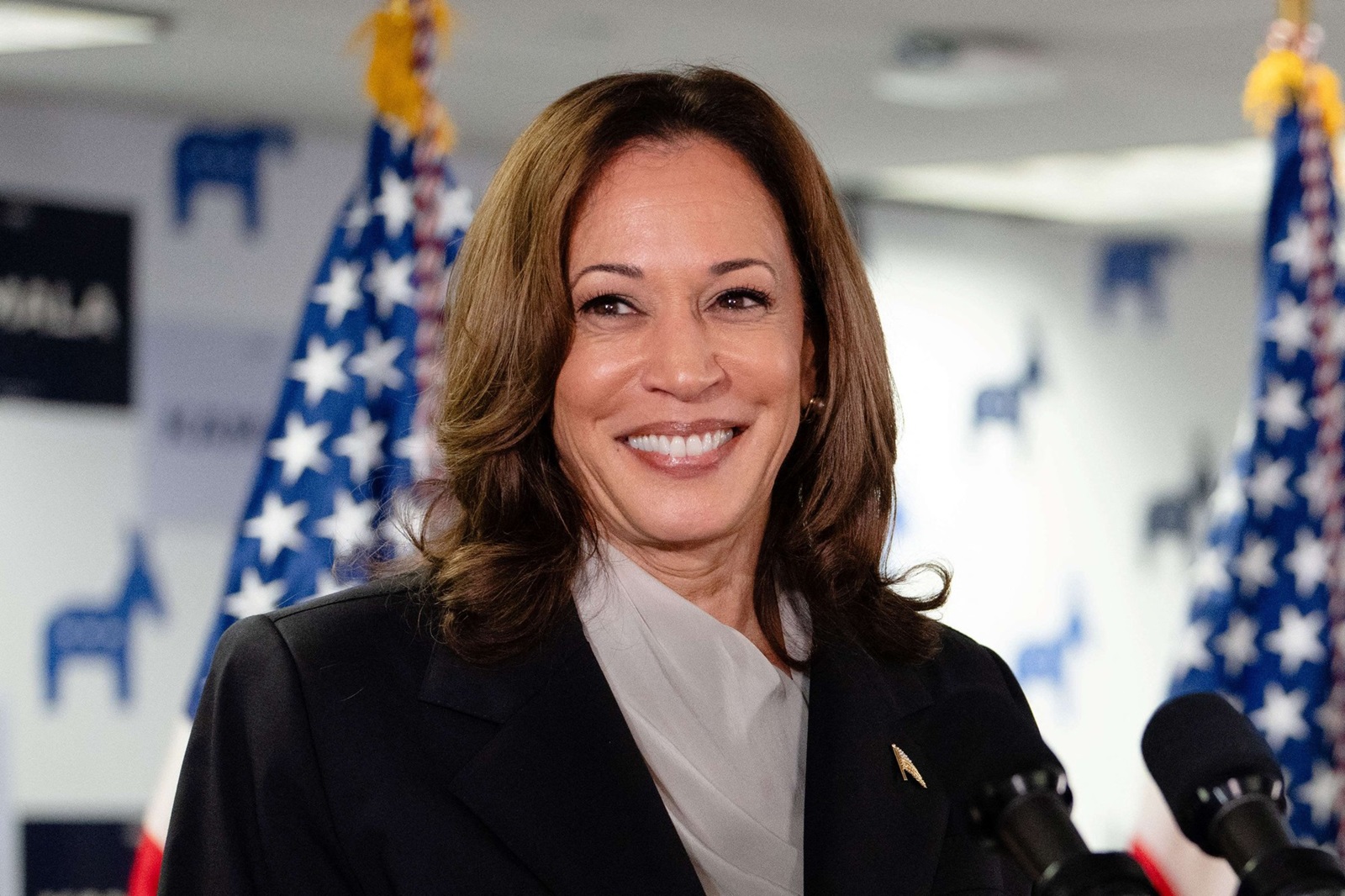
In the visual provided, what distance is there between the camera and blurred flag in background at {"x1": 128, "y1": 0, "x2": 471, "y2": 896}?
2.80 meters

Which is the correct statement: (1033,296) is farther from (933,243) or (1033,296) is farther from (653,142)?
(653,142)

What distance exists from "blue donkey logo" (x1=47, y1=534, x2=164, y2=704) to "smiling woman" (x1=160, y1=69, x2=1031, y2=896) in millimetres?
3292

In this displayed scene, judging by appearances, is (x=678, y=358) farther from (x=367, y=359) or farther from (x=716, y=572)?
(x=367, y=359)

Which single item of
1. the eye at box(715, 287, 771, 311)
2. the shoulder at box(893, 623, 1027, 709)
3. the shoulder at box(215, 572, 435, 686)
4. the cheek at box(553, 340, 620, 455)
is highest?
the eye at box(715, 287, 771, 311)

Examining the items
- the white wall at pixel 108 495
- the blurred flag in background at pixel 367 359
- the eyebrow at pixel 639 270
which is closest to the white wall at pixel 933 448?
the white wall at pixel 108 495

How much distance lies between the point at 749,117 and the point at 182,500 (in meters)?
3.51

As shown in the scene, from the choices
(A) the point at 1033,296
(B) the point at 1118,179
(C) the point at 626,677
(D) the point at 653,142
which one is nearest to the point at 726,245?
(D) the point at 653,142

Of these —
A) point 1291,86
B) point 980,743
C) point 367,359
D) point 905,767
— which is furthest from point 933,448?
point 980,743

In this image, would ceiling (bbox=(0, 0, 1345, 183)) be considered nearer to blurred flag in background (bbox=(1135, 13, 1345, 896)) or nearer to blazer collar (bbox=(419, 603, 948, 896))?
blurred flag in background (bbox=(1135, 13, 1345, 896))

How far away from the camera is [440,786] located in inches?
53.7

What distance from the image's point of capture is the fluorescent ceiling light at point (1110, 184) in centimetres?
555

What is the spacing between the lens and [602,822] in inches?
54.4

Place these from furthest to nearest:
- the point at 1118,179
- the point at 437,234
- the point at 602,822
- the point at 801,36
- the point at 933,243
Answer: the point at 933,243 → the point at 1118,179 → the point at 801,36 → the point at 437,234 → the point at 602,822

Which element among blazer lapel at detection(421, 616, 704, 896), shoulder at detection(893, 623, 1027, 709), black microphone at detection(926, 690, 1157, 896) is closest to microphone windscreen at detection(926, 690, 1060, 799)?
black microphone at detection(926, 690, 1157, 896)
